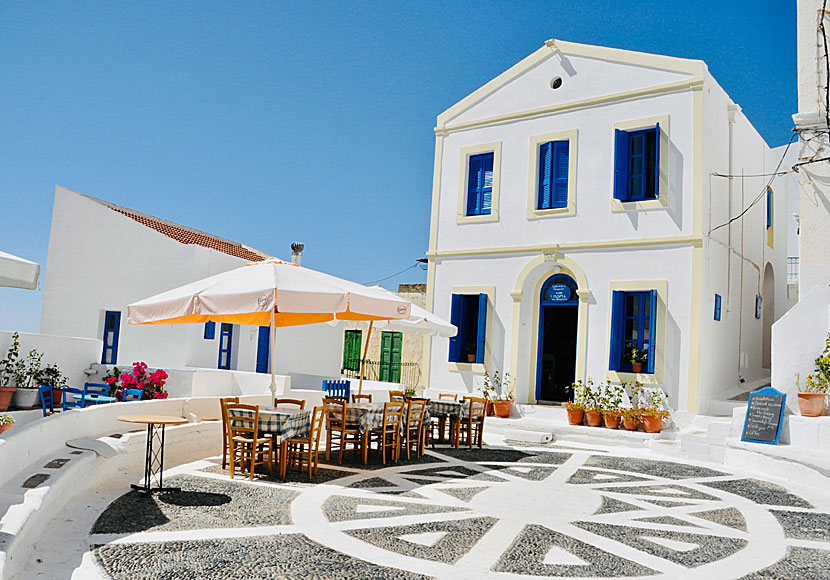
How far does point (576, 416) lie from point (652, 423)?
1390 mm

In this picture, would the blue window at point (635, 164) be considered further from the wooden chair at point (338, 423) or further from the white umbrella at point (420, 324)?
the wooden chair at point (338, 423)

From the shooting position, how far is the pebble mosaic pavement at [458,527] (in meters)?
4.57

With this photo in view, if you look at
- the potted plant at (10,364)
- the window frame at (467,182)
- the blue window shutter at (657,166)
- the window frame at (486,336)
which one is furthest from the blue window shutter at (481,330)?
the potted plant at (10,364)

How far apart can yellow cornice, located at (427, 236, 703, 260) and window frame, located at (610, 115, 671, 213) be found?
0.65 meters

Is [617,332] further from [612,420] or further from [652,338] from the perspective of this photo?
[612,420]

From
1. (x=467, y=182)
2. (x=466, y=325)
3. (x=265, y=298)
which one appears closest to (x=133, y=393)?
(x=265, y=298)

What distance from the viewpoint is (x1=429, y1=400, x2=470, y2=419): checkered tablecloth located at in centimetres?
1029

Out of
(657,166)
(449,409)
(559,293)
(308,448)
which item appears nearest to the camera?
(308,448)

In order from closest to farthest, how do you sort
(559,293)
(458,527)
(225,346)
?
(458,527)
(559,293)
(225,346)

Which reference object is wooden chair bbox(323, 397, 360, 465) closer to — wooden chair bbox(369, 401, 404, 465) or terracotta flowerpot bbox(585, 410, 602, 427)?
wooden chair bbox(369, 401, 404, 465)

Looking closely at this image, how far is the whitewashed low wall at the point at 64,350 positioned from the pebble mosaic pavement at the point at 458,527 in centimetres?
532

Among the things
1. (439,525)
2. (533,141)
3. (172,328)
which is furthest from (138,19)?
(439,525)

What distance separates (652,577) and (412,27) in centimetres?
1101

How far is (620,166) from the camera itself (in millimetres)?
13312
